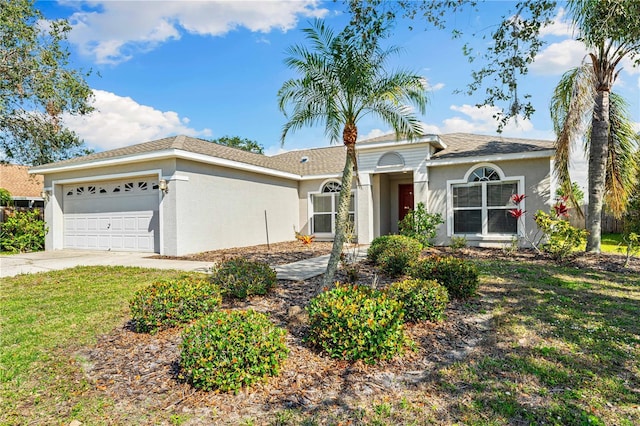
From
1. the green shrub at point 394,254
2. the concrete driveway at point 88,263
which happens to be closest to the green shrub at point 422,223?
the green shrub at point 394,254

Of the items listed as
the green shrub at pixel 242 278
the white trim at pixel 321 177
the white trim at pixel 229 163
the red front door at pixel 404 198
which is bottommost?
the green shrub at pixel 242 278

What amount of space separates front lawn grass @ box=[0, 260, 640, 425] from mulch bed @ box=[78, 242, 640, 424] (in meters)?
0.09

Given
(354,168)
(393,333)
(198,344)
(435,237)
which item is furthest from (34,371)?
(435,237)

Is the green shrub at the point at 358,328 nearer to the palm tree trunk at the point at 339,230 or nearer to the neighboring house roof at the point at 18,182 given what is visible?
the palm tree trunk at the point at 339,230

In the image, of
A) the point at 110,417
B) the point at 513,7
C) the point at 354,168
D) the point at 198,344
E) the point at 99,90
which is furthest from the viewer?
the point at 99,90

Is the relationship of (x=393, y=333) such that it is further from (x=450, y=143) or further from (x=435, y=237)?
(x=450, y=143)

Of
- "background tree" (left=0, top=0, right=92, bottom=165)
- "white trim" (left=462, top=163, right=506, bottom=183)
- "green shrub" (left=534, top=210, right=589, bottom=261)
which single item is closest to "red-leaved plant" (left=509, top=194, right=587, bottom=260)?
"green shrub" (left=534, top=210, right=589, bottom=261)

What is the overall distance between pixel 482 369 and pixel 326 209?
12.8 metres

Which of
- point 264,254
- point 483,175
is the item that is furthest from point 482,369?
point 483,175

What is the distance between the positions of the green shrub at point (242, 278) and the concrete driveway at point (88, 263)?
279cm

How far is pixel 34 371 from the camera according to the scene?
11.8 feet

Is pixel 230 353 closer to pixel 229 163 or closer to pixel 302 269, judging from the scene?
pixel 302 269

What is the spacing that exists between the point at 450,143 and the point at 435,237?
4.60 meters

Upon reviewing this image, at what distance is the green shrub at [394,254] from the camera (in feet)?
24.2
